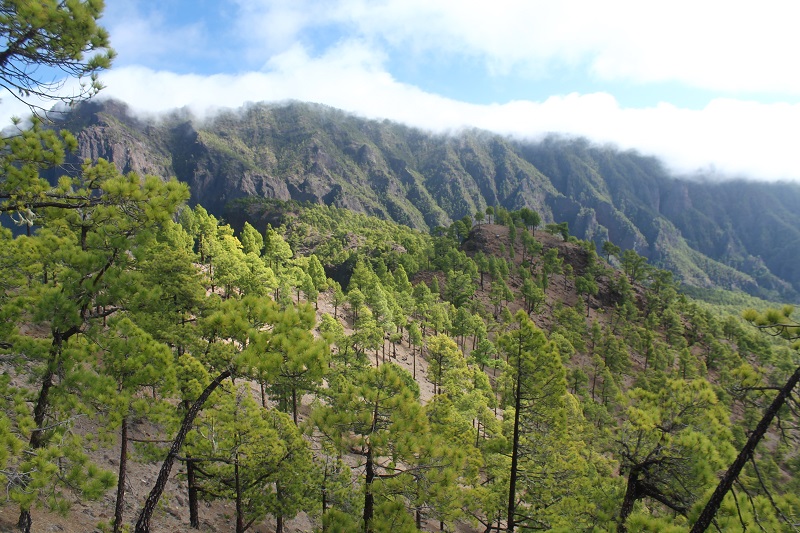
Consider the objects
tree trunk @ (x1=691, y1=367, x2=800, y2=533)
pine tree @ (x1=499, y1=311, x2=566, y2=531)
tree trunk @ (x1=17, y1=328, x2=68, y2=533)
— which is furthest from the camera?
pine tree @ (x1=499, y1=311, x2=566, y2=531)

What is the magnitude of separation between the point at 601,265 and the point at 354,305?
277 feet

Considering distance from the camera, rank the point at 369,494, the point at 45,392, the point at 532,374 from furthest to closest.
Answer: the point at 532,374 → the point at 369,494 → the point at 45,392

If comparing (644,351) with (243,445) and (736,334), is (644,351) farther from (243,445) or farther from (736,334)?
(243,445)

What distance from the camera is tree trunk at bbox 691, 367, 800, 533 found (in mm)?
6438

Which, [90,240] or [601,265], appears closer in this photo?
[90,240]

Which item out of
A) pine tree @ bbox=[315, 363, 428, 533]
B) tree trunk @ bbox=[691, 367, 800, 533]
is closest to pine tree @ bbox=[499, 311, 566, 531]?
pine tree @ bbox=[315, 363, 428, 533]

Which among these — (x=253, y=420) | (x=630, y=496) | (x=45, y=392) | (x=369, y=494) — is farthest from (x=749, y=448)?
(x=45, y=392)

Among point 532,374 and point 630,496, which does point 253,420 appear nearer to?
point 532,374

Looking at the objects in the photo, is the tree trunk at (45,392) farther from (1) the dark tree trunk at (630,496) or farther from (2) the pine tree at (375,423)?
(1) the dark tree trunk at (630,496)

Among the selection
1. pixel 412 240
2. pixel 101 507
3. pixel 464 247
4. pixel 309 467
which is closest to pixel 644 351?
pixel 464 247

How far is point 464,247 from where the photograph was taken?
117 meters

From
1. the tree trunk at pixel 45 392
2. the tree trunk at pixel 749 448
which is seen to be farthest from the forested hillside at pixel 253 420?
the tree trunk at pixel 749 448

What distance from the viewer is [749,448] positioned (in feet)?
22.7

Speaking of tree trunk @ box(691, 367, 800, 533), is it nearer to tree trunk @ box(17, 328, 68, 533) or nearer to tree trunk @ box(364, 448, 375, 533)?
tree trunk @ box(364, 448, 375, 533)
